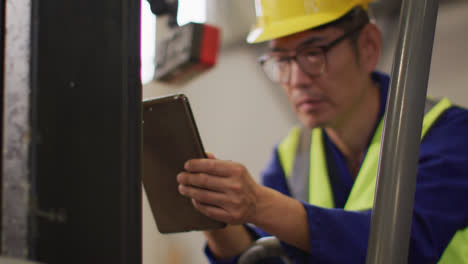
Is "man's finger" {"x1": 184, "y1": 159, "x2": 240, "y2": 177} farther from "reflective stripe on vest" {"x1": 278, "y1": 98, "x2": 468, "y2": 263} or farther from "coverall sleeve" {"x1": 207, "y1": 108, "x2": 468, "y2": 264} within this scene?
"reflective stripe on vest" {"x1": 278, "y1": 98, "x2": 468, "y2": 263}

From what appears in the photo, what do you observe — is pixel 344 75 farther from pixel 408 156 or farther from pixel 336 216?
pixel 408 156

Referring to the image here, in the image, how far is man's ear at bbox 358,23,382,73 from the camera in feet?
3.73

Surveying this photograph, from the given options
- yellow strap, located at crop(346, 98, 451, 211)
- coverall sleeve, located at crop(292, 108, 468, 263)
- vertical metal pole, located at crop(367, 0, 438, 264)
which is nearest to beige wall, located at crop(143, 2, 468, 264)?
yellow strap, located at crop(346, 98, 451, 211)

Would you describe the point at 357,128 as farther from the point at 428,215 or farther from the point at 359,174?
the point at 428,215

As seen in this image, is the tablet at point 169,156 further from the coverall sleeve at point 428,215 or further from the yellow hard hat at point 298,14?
the yellow hard hat at point 298,14

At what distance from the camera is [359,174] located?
0.98 metres

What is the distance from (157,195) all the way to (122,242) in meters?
0.42

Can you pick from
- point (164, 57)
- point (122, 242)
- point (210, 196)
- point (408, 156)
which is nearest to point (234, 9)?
point (164, 57)

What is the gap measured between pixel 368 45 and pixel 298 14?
0.21 meters

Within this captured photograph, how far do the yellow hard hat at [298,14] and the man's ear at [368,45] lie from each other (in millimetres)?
62

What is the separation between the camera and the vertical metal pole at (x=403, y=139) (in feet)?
1.57

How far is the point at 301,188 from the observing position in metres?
1.20

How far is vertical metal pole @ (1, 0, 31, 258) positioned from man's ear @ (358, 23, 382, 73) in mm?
935

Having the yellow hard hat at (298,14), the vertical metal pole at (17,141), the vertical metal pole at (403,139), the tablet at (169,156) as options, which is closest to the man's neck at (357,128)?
the yellow hard hat at (298,14)
